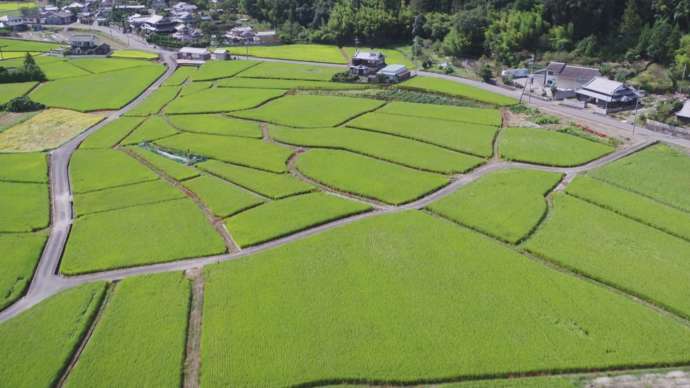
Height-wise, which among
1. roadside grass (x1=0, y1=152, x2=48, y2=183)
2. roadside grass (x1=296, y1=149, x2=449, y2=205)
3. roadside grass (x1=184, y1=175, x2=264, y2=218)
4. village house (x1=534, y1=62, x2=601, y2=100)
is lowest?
roadside grass (x1=0, y1=152, x2=48, y2=183)

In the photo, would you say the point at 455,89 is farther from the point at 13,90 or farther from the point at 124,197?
the point at 13,90

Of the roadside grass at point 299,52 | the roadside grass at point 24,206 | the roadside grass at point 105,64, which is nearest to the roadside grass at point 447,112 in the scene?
the roadside grass at point 299,52

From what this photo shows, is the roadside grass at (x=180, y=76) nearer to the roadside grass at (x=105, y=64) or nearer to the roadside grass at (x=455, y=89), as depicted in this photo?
the roadside grass at (x=105, y=64)

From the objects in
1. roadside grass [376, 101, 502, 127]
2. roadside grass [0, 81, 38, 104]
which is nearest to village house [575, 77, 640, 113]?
roadside grass [376, 101, 502, 127]

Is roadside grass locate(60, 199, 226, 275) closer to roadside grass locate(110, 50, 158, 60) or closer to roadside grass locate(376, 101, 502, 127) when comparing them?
roadside grass locate(376, 101, 502, 127)

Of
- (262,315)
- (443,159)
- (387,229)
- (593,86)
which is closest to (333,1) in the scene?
(593,86)

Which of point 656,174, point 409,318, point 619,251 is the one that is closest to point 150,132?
point 409,318

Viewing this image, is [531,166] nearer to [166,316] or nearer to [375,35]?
[166,316]

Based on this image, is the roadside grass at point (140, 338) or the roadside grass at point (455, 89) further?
the roadside grass at point (455, 89)
